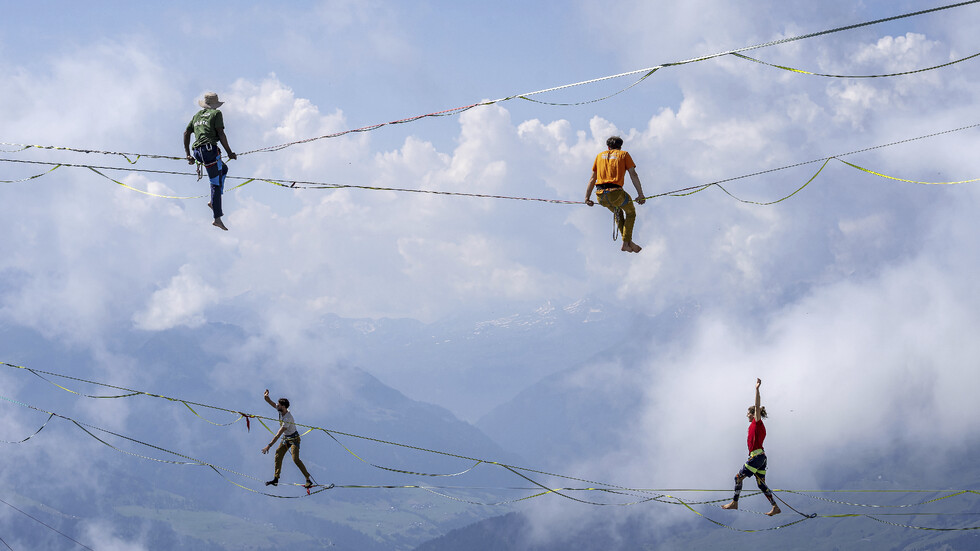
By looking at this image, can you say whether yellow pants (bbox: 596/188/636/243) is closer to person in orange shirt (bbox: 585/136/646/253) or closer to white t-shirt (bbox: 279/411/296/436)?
person in orange shirt (bbox: 585/136/646/253)

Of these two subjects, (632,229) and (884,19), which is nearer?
(884,19)

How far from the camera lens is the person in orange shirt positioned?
20422mm

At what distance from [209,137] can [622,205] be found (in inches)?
401

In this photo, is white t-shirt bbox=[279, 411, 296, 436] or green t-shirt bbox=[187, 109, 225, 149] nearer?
green t-shirt bbox=[187, 109, 225, 149]

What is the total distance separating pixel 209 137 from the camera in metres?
21.2

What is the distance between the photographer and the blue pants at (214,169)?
2140 cm

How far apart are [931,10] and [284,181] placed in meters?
15.1

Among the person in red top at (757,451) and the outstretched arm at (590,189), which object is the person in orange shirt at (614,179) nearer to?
the outstretched arm at (590,189)

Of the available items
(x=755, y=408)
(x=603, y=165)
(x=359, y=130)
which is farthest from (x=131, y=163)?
(x=755, y=408)

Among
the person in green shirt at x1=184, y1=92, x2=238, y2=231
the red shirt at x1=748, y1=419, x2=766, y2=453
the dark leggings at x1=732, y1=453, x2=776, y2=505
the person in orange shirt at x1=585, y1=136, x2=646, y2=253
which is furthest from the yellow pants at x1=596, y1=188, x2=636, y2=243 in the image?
the person in green shirt at x1=184, y1=92, x2=238, y2=231

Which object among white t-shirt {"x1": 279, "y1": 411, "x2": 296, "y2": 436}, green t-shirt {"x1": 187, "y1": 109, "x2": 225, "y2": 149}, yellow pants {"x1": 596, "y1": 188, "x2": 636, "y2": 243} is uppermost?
green t-shirt {"x1": 187, "y1": 109, "x2": 225, "y2": 149}

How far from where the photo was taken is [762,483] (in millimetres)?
23797

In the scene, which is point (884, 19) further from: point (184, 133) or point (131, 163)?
point (131, 163)

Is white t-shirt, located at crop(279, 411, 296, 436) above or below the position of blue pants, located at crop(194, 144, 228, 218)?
below
